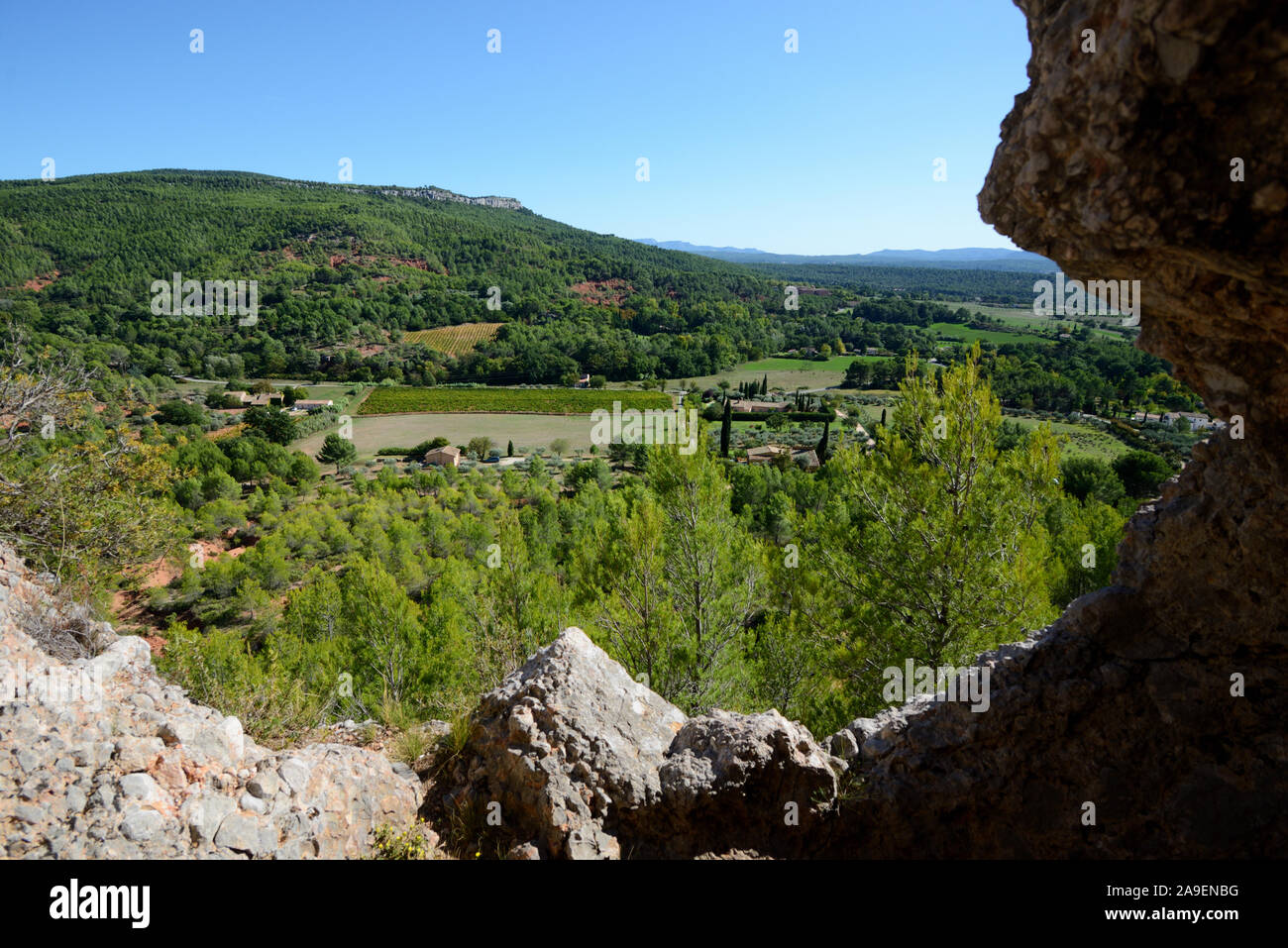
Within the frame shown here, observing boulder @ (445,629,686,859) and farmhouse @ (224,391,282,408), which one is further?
farmhouse @ (224,391,282,408)

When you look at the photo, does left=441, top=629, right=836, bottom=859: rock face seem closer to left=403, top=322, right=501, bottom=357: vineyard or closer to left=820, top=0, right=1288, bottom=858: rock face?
left=820, top=0, right=1288, bottom=858: rock face

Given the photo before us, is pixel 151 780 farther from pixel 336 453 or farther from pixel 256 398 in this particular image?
pixel 256 398

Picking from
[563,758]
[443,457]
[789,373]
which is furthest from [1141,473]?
[789,373]

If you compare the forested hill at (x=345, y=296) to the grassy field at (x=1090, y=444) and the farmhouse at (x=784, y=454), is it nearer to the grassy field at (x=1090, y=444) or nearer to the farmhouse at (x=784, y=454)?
the grassy field at (x=1090, y=444)

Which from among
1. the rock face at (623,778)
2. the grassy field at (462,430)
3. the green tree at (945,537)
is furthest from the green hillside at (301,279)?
the green tree at (945,537)

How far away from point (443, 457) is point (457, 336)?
234ft

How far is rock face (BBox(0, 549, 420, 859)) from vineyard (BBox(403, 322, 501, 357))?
123604 mm

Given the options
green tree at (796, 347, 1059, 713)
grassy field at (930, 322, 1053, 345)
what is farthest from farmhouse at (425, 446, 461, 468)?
grassy field at (930, 322, 1053, 345)

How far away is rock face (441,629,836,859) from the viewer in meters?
6.28

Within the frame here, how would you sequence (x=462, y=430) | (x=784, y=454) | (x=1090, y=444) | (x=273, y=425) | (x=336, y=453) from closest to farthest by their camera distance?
1. (x=1090, y=444)
2. (x=784, y=454)
3. (x=336, y=453)
4. (x=273, y=425)
5. (x=462, y=430)

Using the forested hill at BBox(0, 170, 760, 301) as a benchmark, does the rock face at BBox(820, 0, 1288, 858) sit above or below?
below

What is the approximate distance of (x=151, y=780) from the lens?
511 centimetres
